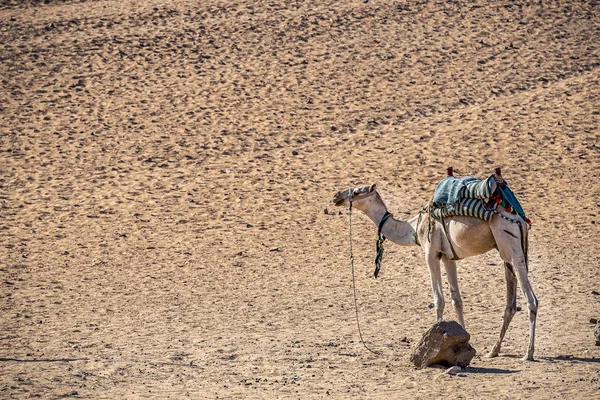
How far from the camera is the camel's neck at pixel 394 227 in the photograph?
11.8m

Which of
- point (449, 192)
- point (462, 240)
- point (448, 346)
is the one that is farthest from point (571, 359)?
point (449, 192)

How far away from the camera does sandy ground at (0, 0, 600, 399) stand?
35.9 ft

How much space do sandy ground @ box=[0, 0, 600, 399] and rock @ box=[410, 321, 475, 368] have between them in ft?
0.54

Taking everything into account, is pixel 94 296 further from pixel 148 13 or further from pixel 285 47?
pixel 148 13

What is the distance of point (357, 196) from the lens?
1209 cm

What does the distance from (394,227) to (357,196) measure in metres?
0.64

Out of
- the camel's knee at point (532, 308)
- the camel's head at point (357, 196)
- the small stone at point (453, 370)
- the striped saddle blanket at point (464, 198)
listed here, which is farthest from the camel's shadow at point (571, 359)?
the camel's head at point (357, 196)

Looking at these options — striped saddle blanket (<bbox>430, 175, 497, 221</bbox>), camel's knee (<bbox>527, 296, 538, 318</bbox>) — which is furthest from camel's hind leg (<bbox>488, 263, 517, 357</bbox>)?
striped saddle blanket (<bbox>430, 175, 497, 221</bbox>)

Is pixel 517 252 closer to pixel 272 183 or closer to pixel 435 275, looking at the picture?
pixel 435 275

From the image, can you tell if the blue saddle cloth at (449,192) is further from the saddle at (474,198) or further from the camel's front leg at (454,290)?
the camel's front leg at (454,290)

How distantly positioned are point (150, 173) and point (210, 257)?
4355 mm

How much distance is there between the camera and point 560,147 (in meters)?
20.1

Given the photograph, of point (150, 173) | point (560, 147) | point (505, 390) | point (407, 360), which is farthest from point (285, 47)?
point (505, 390)

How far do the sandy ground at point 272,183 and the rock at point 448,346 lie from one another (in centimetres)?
16
